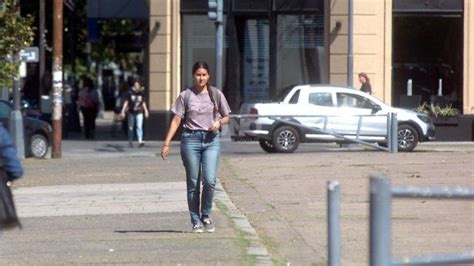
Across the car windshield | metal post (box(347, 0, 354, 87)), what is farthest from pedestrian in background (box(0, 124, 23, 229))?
metal post (box(347, 0, 354, 87))

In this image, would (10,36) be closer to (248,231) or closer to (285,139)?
(285,139)

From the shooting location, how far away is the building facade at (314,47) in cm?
3100

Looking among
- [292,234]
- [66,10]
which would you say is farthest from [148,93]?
[292,234]

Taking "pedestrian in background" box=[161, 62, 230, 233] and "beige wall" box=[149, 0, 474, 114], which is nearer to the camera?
"pedestrian in background" box=[161, 62, 230, 233]

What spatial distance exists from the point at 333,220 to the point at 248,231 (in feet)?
18.2

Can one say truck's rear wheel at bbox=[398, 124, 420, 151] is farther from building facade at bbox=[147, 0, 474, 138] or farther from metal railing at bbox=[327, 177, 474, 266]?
metal railing at bbox=[327, 177, 474, 266]

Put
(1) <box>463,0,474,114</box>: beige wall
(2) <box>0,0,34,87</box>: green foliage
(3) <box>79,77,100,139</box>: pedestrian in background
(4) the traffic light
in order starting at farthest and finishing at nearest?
(3) <box>79,77,100,139</box>: pedestrian in background → (1) <box>463,0,474,114</box>: beige wall → (4) the traffic light → (2) <box>0,0,34,87</box>: green foliage

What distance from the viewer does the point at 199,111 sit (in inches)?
489

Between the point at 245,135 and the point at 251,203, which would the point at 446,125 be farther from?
the point at 251,203

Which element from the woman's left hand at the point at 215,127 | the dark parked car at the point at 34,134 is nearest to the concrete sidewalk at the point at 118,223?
the woman's left hand at the point at 215,127

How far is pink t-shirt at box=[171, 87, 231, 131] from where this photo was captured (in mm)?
12398

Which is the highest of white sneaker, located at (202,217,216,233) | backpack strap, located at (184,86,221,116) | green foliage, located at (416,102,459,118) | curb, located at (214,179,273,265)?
backpack strap, located at (184,86,221,116)

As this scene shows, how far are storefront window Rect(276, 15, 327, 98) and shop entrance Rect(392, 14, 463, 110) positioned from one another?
2023mm

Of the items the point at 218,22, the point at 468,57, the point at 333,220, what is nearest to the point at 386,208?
the point at 333,220
